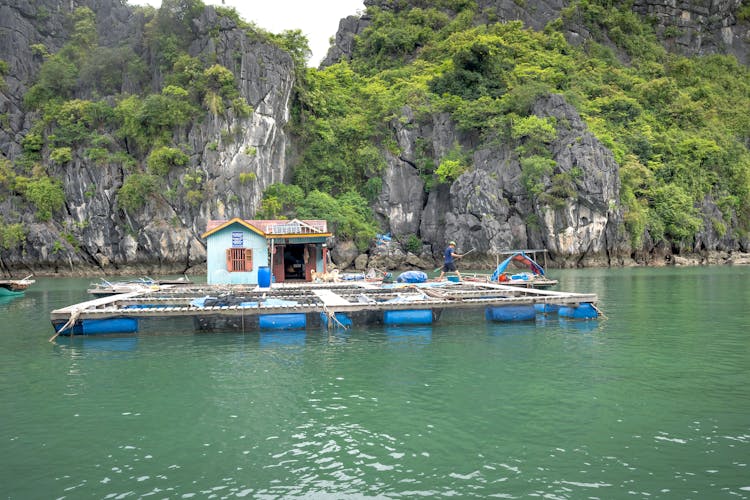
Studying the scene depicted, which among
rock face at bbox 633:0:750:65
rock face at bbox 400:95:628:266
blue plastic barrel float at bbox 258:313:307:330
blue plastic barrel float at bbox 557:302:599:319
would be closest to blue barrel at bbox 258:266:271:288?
blue plastic barrel float at bbox 258:313:307:330

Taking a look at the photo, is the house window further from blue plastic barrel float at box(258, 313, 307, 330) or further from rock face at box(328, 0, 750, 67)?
rock face at box(328, 0, 750, 67)

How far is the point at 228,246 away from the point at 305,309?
39.4 ft

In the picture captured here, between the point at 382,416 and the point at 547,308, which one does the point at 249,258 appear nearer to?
the point at 547,308

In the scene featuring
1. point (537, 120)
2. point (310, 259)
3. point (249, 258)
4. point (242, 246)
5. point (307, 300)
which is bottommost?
point (307, 300)

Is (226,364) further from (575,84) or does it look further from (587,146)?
(575,84)

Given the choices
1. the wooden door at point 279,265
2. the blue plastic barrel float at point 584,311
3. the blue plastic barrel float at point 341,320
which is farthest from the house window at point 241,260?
the blue plastic barrel float at point 584,311

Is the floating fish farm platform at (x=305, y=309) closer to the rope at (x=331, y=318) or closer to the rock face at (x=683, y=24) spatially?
the rope at (x=331, y=318)

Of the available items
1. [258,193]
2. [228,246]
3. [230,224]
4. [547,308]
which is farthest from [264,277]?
[258,193]

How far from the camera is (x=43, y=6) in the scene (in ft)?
191

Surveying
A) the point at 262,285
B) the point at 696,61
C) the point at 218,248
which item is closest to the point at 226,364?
the point at 262,285

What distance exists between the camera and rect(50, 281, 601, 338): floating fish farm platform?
16.7 m

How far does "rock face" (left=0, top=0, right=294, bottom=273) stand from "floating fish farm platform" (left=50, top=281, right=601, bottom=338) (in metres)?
28.9

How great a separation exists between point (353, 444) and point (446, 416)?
1.81 m

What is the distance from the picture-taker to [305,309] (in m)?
17.5
